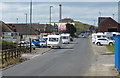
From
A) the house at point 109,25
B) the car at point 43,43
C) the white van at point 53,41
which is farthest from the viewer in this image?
the house at point 109,25

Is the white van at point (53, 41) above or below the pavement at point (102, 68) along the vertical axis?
above

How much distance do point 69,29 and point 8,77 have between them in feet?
427

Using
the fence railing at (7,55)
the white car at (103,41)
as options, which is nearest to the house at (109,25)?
the white car at (103,41)

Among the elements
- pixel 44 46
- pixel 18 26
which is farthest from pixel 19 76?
pixel 18 26

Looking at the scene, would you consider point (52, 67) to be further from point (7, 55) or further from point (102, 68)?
point (7, 55)

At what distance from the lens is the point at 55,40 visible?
51.8 metres

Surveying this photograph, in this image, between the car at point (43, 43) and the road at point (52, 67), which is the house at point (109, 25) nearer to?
the car at point (43, 43)

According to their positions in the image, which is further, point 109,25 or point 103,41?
point 109,25

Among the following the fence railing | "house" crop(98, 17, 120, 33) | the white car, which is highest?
"house" crop(98, 17, 120, 33)

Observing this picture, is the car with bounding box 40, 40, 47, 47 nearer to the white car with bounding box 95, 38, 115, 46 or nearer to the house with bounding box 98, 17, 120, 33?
the white car with bounding box 95, 38, 115, 46

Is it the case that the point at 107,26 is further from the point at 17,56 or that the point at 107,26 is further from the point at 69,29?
the point at 17,56

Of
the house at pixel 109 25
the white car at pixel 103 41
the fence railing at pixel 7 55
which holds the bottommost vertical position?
the white car at pixel 103 41

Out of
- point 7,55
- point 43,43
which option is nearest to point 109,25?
point 43,43

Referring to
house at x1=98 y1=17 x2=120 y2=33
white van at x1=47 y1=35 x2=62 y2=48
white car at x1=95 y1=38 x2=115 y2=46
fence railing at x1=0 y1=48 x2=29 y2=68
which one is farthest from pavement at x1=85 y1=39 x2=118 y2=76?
house at x1=98 y1=17 x2=120 y2=33
